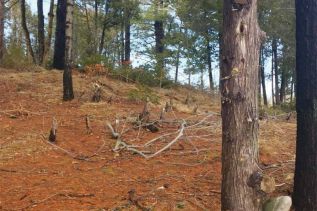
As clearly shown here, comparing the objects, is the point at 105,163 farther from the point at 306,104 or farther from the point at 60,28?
the point at 60,28

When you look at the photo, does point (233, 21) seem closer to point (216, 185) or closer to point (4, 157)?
point (216, 185)

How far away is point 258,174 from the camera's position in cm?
381

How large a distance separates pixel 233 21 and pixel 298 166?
1978mm

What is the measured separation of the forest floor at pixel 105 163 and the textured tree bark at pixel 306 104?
437 mm

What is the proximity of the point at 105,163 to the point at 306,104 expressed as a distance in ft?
9.21

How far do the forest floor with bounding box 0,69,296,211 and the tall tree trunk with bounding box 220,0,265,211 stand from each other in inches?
25.8

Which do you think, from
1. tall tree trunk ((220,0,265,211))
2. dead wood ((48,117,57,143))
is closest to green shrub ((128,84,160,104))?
dead wood ((48,117,57,143))

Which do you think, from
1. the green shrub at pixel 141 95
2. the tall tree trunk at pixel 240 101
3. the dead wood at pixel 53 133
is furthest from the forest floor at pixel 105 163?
the green shrub at pixel 141 95

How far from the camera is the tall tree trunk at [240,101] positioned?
3770mm

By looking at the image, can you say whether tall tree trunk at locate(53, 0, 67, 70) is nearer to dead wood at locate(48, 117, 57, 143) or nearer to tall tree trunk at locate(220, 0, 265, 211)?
dead wood at locate(48, 117, 57, 143)

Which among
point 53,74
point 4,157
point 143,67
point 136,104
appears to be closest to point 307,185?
point 4,157

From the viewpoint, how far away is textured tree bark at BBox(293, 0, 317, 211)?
452cm

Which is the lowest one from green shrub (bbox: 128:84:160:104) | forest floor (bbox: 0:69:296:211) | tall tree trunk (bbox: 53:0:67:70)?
forest floor (bbox: 0:69:296:211)

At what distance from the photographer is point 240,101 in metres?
3.77
